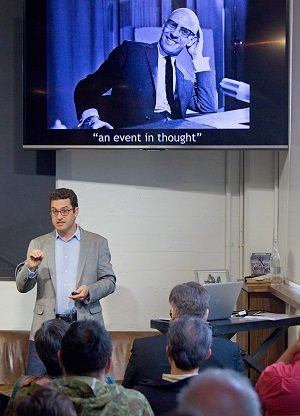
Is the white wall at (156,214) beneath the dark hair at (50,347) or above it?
above

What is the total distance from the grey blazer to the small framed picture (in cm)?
80

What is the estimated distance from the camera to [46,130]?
5.49 metres

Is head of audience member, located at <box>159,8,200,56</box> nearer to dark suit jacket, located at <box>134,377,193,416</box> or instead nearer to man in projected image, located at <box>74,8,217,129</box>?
man in projected image, located at <box>74,8,217,129</box>

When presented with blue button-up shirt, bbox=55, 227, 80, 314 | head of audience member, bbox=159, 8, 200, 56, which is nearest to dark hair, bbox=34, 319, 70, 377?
blue button-up shirt, bbox=55, 227, 80, 314

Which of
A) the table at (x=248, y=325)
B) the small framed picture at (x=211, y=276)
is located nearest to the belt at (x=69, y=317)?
the table at (x=248, y=325)

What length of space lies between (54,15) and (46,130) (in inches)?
30.9

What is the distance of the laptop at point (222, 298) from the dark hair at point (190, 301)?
2.19 feet

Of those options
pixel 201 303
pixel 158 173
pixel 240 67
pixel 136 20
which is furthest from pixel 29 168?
pixel 201 303

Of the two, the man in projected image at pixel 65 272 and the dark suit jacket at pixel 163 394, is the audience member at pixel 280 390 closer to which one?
the dark suit jacket at pixel 163 394

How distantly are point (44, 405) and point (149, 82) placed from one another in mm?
3746

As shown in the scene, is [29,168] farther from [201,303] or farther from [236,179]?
[201,303]

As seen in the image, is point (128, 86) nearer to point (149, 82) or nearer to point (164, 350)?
point (149, 82)

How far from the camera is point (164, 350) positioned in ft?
11.4

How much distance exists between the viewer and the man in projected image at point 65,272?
4477mm
